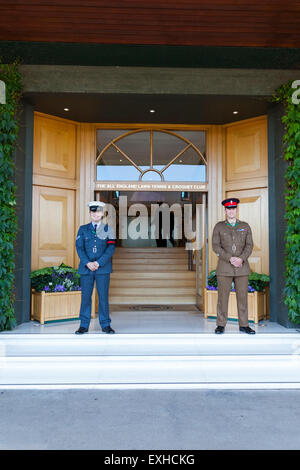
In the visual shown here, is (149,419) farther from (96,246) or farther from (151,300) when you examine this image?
(151,300)

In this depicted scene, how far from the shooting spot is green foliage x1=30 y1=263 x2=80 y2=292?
480 cm

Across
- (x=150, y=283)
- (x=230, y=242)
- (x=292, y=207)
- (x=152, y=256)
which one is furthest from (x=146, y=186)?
(x=152, y=256)

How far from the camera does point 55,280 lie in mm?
4883

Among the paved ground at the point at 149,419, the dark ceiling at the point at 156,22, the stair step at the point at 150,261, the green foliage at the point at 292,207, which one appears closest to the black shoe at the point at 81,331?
the paved ground at the point at 149,419

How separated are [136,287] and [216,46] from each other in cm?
460

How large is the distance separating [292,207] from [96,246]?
2570 millimetres

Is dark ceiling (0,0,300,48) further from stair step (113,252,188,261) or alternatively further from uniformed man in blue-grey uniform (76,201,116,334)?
stair step (113,252,188,261)

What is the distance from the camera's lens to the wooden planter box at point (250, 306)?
481cm

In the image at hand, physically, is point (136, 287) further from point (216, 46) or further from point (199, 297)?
point (216, 46)

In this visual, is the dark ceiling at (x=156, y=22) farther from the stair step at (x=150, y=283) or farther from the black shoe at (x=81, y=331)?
the stair step at (x=150, y=283)

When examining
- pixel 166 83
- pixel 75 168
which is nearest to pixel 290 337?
pixel 166 83

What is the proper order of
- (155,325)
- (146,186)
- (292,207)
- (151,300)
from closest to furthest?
(292,207), (155,325), (146,186), (151,300)

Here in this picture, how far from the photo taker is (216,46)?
15.7 ft

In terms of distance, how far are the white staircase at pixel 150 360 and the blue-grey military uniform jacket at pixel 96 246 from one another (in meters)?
0.85
